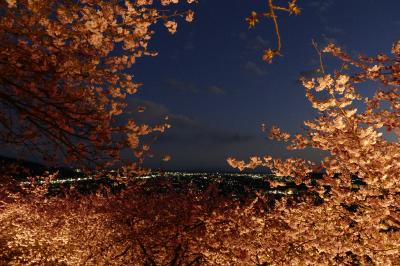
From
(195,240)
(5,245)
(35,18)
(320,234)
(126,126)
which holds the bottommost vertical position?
(5,245)

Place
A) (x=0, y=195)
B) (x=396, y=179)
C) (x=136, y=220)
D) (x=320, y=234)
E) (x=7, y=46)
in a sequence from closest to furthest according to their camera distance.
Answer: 1. (x=7, y=46)
2. (x=396, y=179)
3. (x=320, y=234)
4. (x=136, y=220)
5. (x=0, y=195)

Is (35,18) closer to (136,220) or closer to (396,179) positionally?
(396,179)

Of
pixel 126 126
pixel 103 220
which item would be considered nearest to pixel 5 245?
pixel 103 220

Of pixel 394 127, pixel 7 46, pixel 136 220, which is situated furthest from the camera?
pixel 136 220

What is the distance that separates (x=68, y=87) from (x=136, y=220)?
1738cm

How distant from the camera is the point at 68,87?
5.74 meters

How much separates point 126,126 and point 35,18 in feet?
6.53

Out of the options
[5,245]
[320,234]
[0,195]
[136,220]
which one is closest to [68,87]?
[320,234]

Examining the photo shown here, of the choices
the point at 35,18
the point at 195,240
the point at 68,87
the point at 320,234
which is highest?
the point at 35,18

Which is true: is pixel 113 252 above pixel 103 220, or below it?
below

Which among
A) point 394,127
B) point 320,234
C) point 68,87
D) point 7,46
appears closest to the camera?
point 7,46

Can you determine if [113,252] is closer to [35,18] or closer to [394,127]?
[394,127]

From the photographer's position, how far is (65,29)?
569 cm

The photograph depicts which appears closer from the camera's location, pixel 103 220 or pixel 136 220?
pixel 136 220
